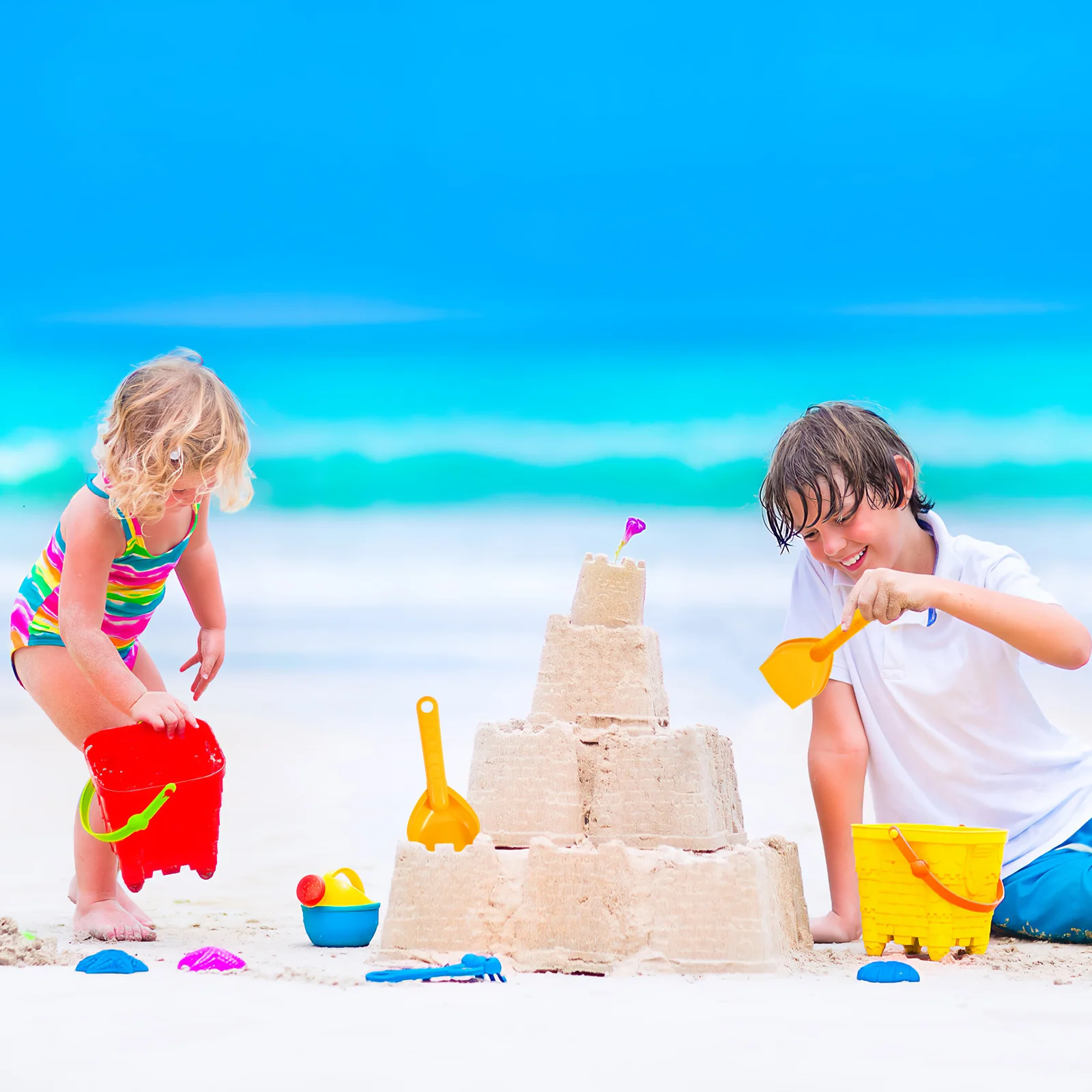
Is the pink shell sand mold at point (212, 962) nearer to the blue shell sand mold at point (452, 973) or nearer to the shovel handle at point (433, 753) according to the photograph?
the blue shell sand mold at point (452, 973)

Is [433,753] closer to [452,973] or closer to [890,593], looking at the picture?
[452,973]

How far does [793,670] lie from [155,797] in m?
1.58

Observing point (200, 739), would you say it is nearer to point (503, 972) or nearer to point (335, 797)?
point (503, 972)

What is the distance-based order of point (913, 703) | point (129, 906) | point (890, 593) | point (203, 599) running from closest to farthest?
point (890, 593) → point (913, 703) → point (129, 906) → point (203, 599)

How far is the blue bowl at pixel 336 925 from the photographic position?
3178 millimetres

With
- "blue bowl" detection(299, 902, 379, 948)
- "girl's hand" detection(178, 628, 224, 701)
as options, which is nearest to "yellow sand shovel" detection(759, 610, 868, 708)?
"blue bowl" detection(299, 902, 379, 948)

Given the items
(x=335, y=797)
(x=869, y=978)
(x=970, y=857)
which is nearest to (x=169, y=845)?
(x=869, y=978)

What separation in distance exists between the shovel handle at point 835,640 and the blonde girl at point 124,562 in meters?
1.48

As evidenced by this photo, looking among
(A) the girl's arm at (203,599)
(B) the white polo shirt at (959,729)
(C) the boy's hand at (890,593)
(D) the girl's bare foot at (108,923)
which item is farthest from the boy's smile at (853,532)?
(D) the girl's bare foot at (108,923)

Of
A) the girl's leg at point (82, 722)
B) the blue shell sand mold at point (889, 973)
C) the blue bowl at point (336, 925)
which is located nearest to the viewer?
the blue shell sand mold at point (889, 973)

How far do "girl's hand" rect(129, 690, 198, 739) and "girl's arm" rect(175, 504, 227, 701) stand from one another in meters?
0.47

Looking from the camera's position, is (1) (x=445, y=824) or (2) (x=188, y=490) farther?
(2) (x=188, y=490)

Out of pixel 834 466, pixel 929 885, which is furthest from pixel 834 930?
pixel 834 466

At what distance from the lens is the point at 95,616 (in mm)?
3131
